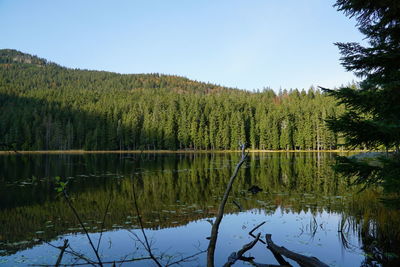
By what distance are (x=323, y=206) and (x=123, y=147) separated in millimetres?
90135

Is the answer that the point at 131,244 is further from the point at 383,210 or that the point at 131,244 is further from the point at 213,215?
the point at 383,210

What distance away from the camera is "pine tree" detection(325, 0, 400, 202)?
6.06 meters

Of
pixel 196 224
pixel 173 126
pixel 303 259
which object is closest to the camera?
pixel 303 259

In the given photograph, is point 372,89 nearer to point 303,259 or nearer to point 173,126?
point 303,259

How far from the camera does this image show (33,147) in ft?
305

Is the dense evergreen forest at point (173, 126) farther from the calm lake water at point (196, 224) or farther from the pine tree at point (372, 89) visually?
the pine tree at point (372, 89)

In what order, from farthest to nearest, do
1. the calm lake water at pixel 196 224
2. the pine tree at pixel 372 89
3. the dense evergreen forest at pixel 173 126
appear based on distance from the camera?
the dense evergreen forest at pixel 173 126 < the calm lake water at pixel 196 224 < the pine tree at pixel 372 89

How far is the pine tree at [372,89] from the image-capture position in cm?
606

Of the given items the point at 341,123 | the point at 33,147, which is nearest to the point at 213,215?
the point at 341,123

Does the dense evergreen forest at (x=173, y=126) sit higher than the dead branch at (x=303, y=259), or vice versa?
the dense evergreen forest at (x=173, y=126)

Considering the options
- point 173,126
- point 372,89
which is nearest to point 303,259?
point 372,89

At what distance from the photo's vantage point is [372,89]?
6.74 metres

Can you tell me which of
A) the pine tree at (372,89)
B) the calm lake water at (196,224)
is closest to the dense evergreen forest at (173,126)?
the calm lake water at (196,224)

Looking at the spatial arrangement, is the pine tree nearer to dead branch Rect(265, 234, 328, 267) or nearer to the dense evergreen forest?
dead branch Rect(265, 234, 328, 267)
